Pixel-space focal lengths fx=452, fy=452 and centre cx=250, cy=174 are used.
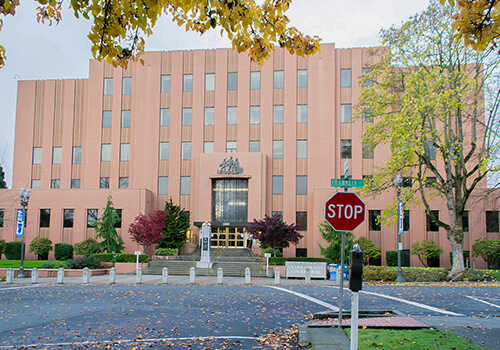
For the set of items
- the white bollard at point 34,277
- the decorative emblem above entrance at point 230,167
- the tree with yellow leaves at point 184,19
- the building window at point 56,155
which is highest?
the building window at point 56,155

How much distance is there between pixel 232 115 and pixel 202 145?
4.07m

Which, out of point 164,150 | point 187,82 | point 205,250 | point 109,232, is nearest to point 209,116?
point 187,82

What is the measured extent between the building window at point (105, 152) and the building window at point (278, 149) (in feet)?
53.4

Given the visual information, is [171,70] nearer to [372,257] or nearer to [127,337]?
[372,257]

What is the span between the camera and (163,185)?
43.5 m

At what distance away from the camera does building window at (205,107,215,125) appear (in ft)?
143

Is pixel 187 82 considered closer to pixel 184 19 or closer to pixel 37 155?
pixel 37 155

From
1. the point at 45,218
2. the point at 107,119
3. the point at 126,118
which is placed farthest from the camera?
the point at 107,119

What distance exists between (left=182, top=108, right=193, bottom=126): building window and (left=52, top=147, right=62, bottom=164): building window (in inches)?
517

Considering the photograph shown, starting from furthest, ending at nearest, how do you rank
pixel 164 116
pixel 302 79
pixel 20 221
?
pixel 164 116
pixel 302 79
pixel 20 221

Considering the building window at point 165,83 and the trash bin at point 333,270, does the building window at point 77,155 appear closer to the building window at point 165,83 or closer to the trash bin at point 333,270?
the building window at point 165,83

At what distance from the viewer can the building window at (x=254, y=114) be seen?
141 ft

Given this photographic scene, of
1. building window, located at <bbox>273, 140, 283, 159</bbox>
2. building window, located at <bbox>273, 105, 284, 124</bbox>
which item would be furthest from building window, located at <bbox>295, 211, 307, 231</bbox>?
building window, located at <bbox>273, 105, 284, 124</bbox>

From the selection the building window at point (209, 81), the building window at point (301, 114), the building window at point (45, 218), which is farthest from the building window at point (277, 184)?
the building window at point (45, 218)
